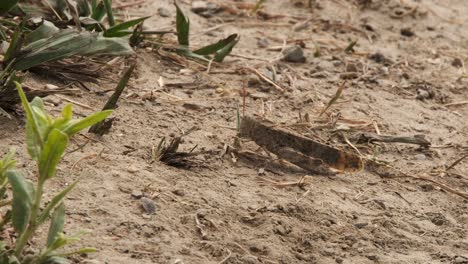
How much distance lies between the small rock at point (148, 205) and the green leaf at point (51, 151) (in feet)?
1.57

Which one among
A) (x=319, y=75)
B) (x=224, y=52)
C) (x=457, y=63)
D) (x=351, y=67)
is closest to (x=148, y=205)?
(x=224, y=52)

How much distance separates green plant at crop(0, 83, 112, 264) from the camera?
1859 millimetres

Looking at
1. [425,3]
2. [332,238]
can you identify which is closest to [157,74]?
[332,238]

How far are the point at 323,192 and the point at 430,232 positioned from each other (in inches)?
13.2

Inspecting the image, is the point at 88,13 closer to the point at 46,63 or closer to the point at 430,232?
the point at 46,63

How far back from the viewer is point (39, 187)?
186 centimetres

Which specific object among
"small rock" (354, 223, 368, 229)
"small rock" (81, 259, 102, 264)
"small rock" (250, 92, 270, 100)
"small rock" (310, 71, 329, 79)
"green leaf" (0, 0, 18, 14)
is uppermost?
"green leaf" (0, 0, 18, 14)

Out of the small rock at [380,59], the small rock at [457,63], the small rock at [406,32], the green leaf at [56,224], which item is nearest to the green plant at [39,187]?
the green leaf at [56,224]

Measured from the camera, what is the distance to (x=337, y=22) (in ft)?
14.3

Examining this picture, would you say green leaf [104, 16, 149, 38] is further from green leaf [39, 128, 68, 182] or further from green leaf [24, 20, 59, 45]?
green leaf [39, 128, 68, 182]

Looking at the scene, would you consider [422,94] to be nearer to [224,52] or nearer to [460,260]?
[224,52]

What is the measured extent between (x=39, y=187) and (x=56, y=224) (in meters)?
0.12

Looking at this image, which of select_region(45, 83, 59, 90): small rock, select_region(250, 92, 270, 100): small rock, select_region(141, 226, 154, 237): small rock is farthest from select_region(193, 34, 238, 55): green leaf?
select_region(141, 226, 154, 237): small rock

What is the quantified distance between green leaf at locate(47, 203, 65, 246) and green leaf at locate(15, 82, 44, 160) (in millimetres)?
143
